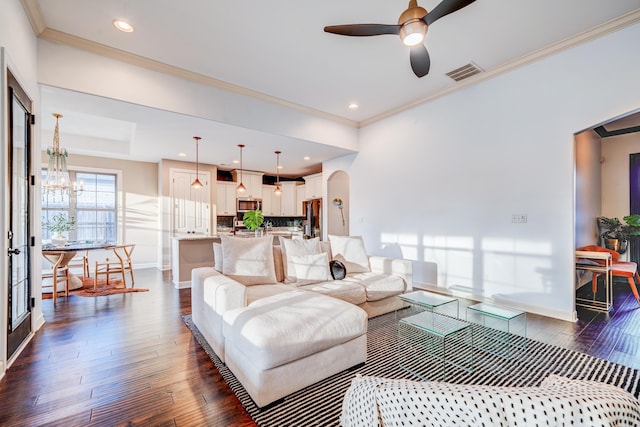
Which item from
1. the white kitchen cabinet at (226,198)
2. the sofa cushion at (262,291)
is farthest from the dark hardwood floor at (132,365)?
the white kitchen cabinet at (226,198)

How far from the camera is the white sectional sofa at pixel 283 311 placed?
1.82m

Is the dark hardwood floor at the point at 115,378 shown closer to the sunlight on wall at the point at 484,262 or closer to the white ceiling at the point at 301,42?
the white ceiling at the point at 301,42

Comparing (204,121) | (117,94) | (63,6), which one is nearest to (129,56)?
(117,94)

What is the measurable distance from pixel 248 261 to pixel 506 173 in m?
3.50

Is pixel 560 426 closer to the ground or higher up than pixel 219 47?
closer to the ground

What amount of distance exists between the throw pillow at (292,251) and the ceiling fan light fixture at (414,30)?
2.34 meters

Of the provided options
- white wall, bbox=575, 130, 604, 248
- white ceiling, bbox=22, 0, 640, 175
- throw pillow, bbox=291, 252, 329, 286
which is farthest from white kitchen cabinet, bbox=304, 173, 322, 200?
white wall, bbox=575, 130, 604, 248

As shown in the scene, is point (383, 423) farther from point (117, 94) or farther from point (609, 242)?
point (609, 242)

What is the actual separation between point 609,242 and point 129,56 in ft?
25.8

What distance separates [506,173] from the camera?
3.80 metres

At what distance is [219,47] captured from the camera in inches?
131

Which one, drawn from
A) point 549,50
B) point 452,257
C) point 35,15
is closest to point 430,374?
point 452,257

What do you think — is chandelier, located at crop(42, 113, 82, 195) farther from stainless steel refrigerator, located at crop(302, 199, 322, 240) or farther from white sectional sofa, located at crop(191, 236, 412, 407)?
stainless steel refrigerator, located at crop(302, 199, 322, 240)

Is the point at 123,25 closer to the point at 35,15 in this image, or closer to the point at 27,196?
the point at 35,15
